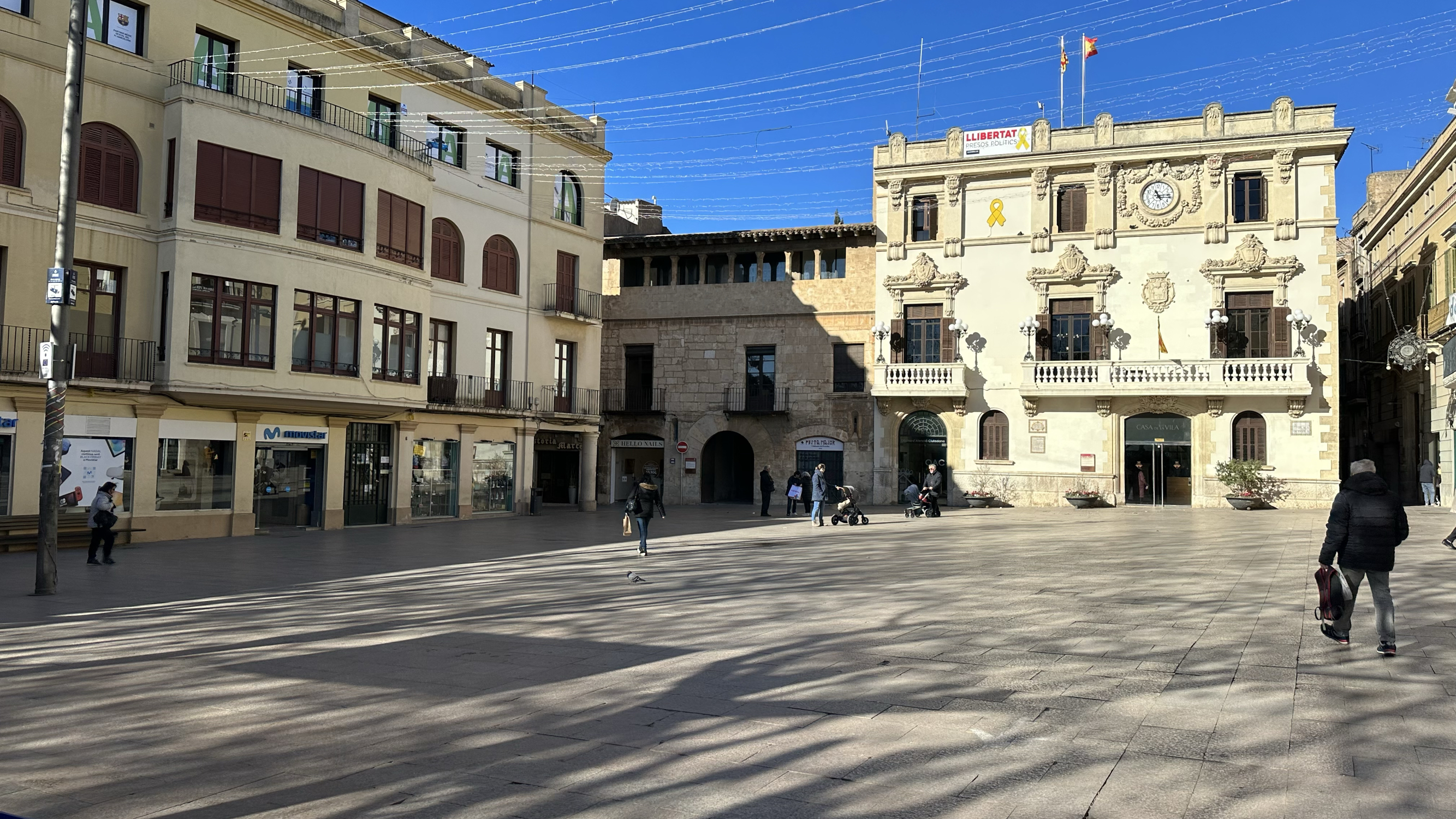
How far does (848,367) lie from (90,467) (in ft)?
82.7

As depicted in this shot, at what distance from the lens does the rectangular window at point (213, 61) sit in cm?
2269

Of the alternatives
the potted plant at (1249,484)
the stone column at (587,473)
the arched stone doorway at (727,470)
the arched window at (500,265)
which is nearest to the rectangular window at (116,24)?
the arched window at (500,265)

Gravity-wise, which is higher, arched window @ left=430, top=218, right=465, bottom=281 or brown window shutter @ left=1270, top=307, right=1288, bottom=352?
arched window @ left=430, top=218, right=465, bottom=281

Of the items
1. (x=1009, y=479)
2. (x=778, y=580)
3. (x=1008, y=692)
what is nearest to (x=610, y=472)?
(x=1009, y=479)

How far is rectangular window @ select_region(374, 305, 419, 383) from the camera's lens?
25969 millimetres

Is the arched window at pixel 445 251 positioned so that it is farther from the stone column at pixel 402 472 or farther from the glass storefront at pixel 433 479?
the glass storefront at pixel 433 479

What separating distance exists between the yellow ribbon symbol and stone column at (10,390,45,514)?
29.5 m

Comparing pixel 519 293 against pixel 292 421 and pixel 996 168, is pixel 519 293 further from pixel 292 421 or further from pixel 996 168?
pixel 996 168

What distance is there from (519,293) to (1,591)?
66.5 ft

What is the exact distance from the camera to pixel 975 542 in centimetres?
2145

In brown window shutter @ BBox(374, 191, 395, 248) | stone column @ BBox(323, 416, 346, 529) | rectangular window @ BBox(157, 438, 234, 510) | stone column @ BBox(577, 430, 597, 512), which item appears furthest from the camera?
stone column @ BBox(577, 430, 597, 512)

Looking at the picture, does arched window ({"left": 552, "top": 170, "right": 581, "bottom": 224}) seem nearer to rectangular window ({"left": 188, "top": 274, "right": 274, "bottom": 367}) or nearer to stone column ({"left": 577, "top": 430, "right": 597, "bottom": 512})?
stone column ({"left": 577, "top": 430, "right": 597, "bottom": 512})

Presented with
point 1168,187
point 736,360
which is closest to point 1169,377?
point 1168,187

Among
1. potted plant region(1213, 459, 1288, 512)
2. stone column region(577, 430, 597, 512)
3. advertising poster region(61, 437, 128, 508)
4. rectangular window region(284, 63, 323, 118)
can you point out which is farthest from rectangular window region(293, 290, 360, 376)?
potted plant region(1213, 459, 1288, 512)
